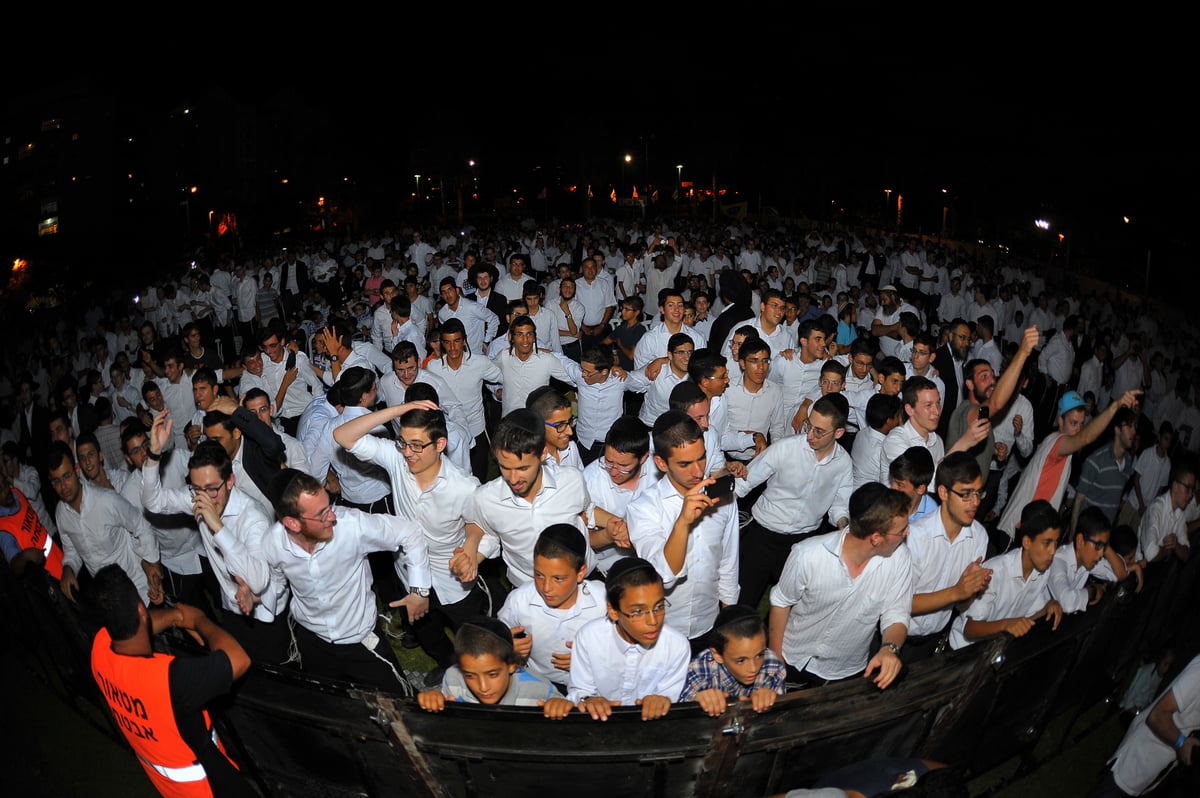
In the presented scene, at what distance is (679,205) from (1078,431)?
4180 centimetres

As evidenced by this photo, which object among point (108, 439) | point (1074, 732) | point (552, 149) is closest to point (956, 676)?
point (1074, 732)

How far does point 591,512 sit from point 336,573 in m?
1.36

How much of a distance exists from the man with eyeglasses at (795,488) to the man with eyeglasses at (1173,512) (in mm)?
1886

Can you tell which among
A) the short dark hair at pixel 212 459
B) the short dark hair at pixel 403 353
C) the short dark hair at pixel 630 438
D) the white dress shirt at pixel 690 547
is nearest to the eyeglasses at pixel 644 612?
the white dress shirt at pixel 690 547

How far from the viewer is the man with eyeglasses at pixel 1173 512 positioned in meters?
5.04

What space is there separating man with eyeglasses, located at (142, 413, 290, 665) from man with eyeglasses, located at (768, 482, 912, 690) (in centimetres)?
260

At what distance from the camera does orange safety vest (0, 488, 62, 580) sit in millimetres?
5223

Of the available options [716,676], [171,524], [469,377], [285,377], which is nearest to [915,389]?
[716,676]

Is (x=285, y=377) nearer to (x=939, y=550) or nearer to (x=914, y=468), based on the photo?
(x=914, y=468)

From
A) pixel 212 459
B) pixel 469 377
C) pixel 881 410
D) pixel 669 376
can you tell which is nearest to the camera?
pixel 212 459

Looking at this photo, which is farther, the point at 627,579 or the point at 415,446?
the point at 415,446

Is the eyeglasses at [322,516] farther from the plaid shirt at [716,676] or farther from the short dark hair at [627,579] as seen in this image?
the plaid shirt at [716,676]

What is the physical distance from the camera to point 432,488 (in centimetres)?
459

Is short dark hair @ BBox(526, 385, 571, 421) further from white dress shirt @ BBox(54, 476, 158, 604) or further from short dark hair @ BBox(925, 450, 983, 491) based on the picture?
white dress shirt @ BBox(54, 476, 158, 604)
